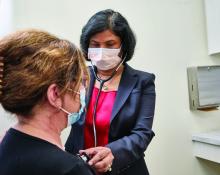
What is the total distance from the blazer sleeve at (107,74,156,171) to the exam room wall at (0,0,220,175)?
2.65ft

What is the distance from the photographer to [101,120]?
1.41 metres

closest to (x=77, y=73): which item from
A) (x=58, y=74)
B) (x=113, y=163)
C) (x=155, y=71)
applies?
(x=58, y=74)

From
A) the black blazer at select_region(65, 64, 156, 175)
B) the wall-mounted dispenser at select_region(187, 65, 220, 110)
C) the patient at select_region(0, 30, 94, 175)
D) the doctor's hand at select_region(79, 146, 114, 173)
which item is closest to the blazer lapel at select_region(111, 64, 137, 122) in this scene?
the black blazer at select_region(65, 64, 156, 175)

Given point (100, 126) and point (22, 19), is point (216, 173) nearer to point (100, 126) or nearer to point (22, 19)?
point (100, 126)

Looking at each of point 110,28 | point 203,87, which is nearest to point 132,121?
point 110,28

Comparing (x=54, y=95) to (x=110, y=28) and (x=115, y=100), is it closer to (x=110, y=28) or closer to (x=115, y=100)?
(x=115, y=100)

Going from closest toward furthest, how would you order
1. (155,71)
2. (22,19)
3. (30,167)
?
(30,167) → (22,19) → (155,71)

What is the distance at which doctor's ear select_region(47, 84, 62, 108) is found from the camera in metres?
0.81

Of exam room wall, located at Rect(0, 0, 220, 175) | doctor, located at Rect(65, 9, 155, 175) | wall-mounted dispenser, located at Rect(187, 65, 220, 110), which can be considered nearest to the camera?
doctor, located at Rect(65, 9, 155, 175)

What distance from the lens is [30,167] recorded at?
74 cm

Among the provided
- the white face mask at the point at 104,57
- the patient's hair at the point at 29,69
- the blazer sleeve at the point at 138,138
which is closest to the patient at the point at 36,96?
the patient's hair at the point at 29,69

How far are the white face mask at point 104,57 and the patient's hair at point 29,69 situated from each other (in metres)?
0.66

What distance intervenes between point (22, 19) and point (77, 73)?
1.14 meters

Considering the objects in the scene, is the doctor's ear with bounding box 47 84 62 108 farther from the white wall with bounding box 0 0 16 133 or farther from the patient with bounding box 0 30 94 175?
the white wall with bounding box 0 0 16 133
